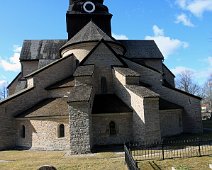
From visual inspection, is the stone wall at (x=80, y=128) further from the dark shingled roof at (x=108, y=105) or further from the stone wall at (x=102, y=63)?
the stone wall at (x=102, y=63)

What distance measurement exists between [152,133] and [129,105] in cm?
325

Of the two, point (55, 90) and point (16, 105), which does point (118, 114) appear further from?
point (16, 105)

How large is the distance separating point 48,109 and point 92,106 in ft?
12.5

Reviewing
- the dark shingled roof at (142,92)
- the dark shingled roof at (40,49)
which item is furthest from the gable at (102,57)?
the dark shingled roof at (40,49)

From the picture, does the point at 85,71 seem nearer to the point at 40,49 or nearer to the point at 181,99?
the point at 181,99

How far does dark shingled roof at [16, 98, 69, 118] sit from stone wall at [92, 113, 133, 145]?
8.91ft

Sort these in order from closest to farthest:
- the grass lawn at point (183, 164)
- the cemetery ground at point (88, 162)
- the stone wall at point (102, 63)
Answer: the grass lawn at point (183, 164)
the cemetery ground at point (88, 162)
the stone wall at point (102, 63)

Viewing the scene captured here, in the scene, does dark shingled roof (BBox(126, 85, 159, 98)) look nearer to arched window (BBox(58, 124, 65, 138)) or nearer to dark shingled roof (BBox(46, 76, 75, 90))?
dark shingled roof (BBox(46, 76, 75, 90))

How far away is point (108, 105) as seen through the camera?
22.3 metres

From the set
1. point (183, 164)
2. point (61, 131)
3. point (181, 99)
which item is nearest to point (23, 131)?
point (61, 131)

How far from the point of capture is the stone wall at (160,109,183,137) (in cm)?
2411

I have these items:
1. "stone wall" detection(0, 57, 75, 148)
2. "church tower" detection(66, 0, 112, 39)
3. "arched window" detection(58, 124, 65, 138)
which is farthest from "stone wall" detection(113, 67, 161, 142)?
"church tower" detection(66, 0, 112, 39)

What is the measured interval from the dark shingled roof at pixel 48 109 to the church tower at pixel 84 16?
13962 millimetres

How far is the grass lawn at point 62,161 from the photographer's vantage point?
14.7 meters
